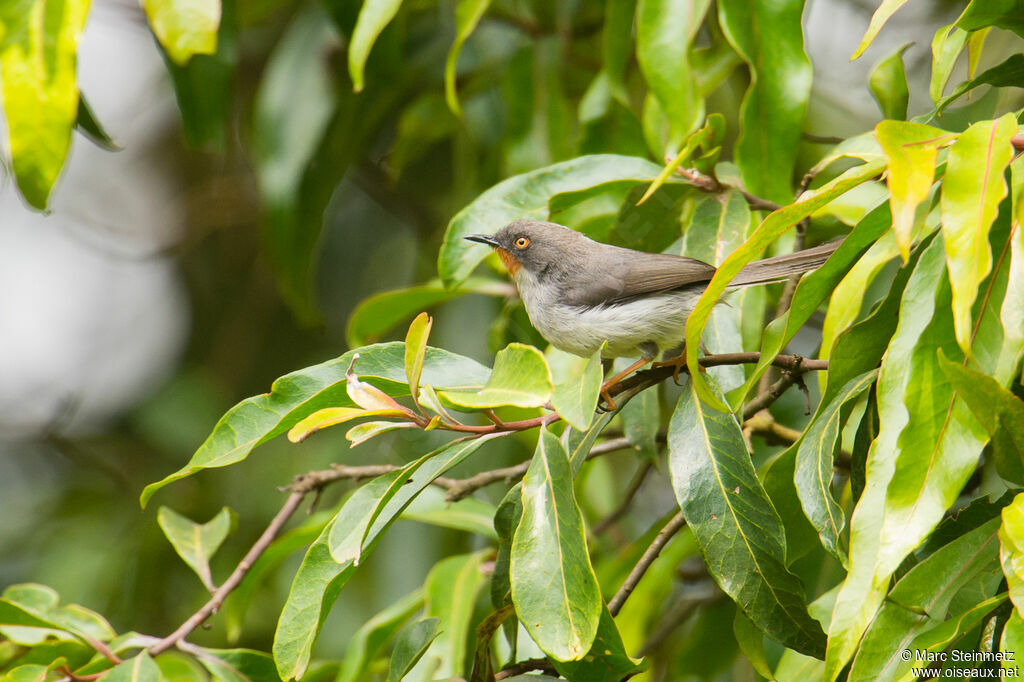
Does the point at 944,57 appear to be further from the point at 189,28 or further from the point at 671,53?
the point at 189,28

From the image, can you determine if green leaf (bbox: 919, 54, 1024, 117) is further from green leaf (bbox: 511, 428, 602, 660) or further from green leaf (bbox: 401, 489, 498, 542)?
green leaf (bbox: 401, 489, 498, 542)

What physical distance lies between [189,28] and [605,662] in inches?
73.7

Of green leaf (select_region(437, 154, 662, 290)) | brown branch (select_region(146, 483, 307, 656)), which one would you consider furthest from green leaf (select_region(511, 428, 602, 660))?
brown branch (select_region(146, 483, 307, 656))

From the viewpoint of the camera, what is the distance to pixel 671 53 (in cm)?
262

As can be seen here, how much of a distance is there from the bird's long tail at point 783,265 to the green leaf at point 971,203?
0.96 metres

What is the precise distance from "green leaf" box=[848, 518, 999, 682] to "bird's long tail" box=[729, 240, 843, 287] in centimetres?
92

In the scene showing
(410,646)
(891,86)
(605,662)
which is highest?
(891,86)

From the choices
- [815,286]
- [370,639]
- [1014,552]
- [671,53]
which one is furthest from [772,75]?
[370,639]

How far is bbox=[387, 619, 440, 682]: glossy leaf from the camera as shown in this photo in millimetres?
2027

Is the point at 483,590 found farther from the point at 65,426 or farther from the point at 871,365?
the point at 65,426

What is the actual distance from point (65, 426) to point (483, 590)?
446cm

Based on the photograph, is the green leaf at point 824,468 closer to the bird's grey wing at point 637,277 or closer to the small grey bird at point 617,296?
the small grey bird at point 617,296

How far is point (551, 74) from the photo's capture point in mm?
3768

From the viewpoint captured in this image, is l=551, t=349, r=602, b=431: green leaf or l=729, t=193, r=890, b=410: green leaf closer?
l=551, t=349, r=602, b=431: green leaf
